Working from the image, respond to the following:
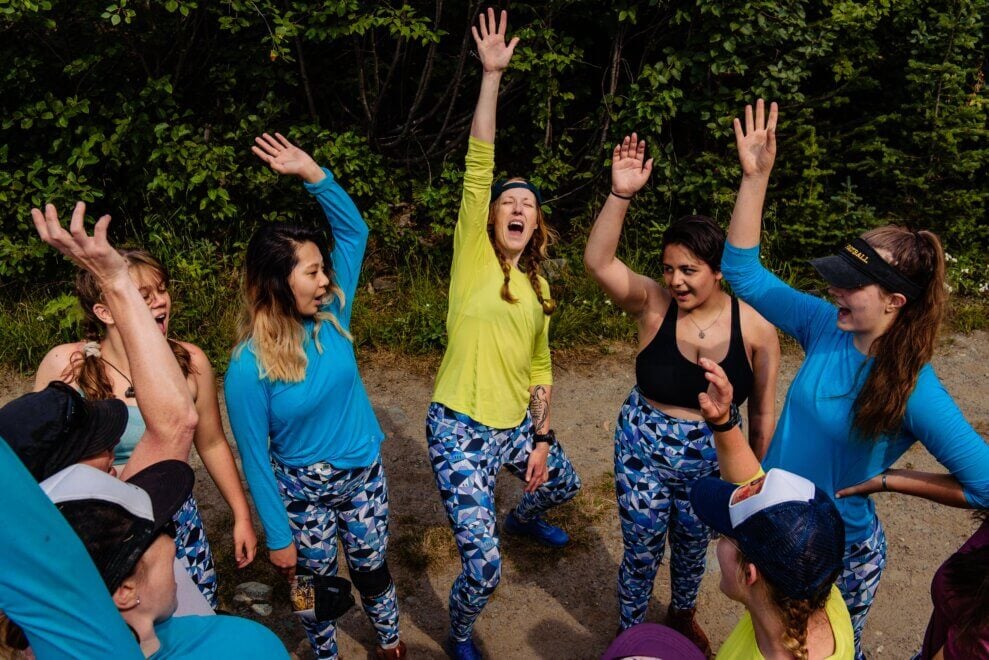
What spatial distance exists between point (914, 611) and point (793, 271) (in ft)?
11.9

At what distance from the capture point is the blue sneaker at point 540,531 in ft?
14.2

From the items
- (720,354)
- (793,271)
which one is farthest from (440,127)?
(720,354)

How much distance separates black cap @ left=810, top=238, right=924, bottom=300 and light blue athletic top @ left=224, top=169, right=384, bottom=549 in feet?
5.81

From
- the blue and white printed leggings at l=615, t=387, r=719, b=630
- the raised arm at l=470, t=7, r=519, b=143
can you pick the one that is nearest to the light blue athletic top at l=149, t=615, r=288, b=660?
the blue and white printed leggings at l=615, t=387, r=719, b=630

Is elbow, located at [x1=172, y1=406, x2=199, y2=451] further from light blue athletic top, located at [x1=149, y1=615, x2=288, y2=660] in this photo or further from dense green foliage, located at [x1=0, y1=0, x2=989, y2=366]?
dense green foliage, located at [x1=0, y1=0, x2=989, y2=366]

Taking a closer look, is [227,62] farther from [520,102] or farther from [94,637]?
[94,637]

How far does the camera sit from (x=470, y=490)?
3.25m

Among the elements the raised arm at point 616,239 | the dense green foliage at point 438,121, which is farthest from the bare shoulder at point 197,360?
the dense green foliage at point 438,121

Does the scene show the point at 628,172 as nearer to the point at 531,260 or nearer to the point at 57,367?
the point at 531,260

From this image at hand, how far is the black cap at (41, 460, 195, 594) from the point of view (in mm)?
1585

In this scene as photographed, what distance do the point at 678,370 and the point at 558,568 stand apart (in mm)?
1582

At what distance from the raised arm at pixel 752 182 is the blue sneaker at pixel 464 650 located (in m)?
2.08

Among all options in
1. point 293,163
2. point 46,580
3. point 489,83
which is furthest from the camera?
point 489,83

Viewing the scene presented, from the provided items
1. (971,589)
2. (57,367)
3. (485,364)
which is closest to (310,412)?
(485,364)
